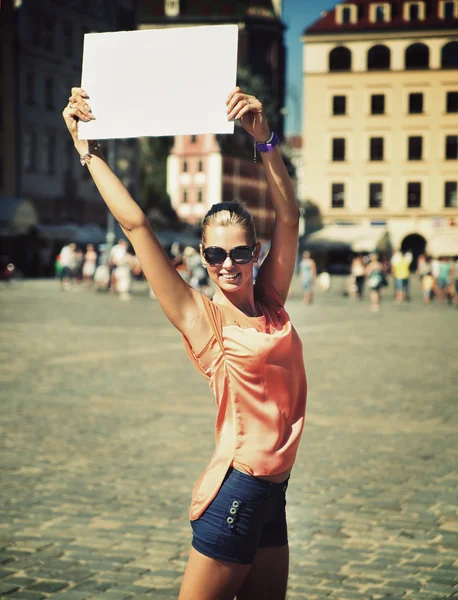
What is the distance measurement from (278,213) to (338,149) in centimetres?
5633

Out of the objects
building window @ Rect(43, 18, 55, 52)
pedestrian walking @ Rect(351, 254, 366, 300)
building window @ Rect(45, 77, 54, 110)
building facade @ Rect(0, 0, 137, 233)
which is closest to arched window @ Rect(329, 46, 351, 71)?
pedestrian walking @ Rect(351, 254, 366, 300)

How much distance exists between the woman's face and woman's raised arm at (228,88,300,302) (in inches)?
6.6

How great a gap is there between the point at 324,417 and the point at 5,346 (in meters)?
8.15

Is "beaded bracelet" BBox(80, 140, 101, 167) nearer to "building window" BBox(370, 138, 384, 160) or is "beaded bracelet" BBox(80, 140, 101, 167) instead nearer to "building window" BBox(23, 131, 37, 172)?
"building window" BBox(370, 138, 384, 160)

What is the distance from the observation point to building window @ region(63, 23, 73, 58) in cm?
5544

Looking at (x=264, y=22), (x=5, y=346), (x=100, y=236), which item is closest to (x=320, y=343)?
(x=5, y=346)

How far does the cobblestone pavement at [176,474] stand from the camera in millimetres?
5289

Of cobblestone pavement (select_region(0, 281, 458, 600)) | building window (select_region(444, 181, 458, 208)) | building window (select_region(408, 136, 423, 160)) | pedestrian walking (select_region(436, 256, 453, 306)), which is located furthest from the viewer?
building window (select_region(444, 181, 458, 208))

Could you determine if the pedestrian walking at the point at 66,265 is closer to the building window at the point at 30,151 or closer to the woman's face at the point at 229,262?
the building window at the point at 30,151

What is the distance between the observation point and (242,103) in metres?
2.91

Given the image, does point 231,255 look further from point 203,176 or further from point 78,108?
point 203,176

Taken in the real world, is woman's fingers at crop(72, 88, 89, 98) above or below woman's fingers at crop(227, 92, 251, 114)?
above

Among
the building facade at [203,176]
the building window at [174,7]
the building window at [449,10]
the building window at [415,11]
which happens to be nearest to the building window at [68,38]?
the building window at [174,7]

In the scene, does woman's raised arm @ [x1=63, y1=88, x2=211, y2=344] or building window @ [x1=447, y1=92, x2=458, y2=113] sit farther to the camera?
building window @ [x1=447, y1=92, x2=458, y2=113]
